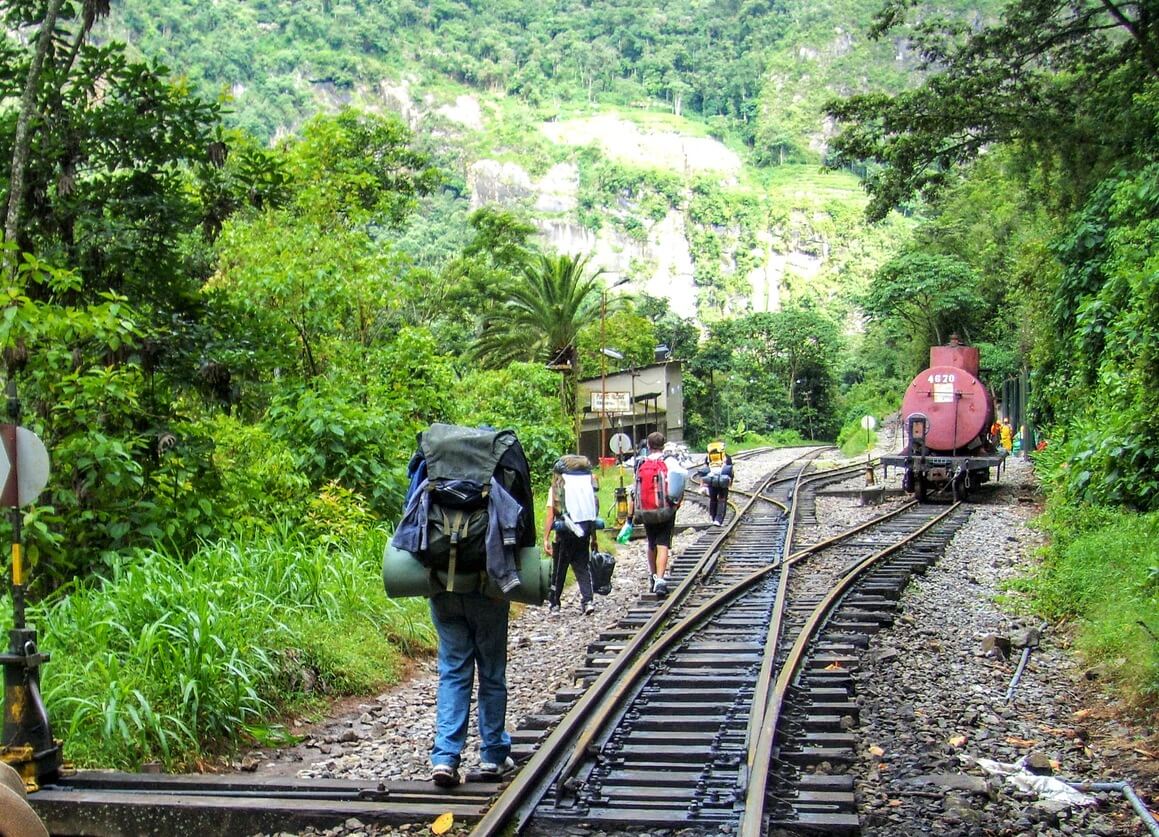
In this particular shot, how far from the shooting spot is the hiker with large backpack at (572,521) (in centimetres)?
1056

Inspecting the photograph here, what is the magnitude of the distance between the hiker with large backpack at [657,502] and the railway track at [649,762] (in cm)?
143

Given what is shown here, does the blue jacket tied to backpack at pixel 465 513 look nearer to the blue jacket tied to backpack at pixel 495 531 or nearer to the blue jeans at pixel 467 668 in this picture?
the blue jacket tied to backpack at pixel 495 531

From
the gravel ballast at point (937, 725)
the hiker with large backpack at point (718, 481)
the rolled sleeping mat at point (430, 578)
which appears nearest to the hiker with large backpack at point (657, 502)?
the gravel ballast at point (937, 725)

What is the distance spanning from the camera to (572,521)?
10.6 m

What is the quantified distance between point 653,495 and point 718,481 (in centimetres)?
707

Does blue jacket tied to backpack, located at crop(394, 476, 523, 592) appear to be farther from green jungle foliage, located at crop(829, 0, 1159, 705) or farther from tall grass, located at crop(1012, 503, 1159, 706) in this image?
green jungle foliage, located at crop(829, 0, 1159, 705)

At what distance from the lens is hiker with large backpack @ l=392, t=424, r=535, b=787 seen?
5.16 metres

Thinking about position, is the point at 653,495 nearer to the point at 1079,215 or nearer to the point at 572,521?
the point at 572,521

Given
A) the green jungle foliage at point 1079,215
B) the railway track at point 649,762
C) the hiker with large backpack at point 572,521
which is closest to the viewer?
the railway track at point 649,762

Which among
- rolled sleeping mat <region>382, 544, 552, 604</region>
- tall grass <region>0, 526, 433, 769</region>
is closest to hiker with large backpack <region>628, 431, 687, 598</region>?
tall grass <region>0, 526, 433, 769</region>

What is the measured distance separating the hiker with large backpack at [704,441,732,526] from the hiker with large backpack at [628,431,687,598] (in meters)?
6.61

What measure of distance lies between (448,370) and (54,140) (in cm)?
730

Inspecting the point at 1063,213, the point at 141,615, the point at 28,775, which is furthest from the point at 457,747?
the point at 1063,213

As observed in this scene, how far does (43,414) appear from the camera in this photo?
362 inches
